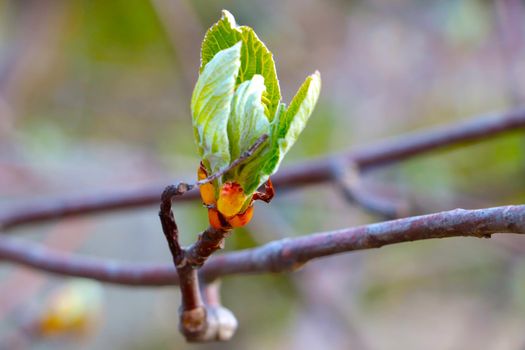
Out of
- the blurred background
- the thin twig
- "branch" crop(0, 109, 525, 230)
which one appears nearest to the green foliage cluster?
the thin twig

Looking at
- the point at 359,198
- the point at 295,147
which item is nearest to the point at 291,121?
the point at 359,198

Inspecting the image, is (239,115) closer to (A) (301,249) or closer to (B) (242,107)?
(B) (242,107)

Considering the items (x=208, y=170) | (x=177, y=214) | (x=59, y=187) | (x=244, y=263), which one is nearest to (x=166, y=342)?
(x=177, y=214)

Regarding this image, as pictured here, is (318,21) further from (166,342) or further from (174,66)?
(166,342)

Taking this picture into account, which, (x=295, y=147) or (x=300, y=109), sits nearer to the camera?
(x=300, y=109)

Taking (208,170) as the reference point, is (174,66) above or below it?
above

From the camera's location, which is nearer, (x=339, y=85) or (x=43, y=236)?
(x=43, y=236)

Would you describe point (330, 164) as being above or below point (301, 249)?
above
